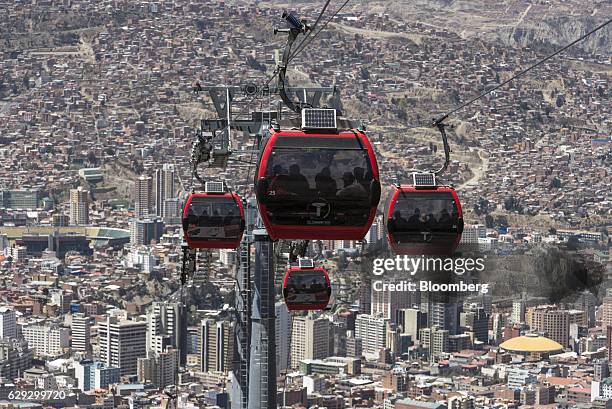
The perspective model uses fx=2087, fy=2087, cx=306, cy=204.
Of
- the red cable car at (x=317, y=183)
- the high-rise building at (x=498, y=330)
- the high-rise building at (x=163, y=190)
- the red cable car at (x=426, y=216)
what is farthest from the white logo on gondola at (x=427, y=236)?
the high-rise building at (x=163, y=190)

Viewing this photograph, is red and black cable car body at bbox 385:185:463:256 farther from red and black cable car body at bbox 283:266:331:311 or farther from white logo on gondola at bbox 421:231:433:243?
red and black cable car body at bbox 283:266:331:311

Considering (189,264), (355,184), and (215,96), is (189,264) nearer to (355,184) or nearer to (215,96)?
(215,96)

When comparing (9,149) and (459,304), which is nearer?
(459,304)

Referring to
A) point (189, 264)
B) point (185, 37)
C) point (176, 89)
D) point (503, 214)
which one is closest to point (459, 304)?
point (503, 214)

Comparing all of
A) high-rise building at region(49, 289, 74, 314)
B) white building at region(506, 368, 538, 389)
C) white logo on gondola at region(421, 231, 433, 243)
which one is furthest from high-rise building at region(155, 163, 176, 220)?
white logo on gondola at region(421, 231, 433, 243)

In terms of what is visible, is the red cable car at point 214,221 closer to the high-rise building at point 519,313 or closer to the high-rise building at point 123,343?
the high-rise building at point 123,343

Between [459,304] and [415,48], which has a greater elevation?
[415,48]
